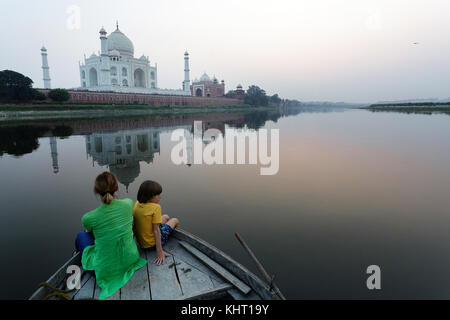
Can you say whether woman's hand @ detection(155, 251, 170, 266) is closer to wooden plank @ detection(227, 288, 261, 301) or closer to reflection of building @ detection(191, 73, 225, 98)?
wooden plank @ detection(227, 288, 261, 301)

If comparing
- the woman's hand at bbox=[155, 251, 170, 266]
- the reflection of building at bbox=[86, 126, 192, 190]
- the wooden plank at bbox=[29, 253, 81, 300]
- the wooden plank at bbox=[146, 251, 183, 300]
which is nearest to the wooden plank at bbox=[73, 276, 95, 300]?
the wooden plank at bbox=[29, 253, 81, 300]

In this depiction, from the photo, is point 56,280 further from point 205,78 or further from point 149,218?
point 205,78

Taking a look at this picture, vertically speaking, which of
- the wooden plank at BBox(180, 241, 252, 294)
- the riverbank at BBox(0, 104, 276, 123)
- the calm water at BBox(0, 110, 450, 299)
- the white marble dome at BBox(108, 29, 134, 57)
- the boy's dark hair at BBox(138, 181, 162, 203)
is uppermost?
the white marble dome at BBox(108, 29, 134, 57)

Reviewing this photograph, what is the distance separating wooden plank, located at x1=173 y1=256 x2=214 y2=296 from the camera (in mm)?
2609

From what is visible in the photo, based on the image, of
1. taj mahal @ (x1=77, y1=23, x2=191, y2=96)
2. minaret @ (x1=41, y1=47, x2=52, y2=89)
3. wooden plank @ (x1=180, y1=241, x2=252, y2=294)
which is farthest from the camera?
taj mahal @ (x1=77, y1=23, x2=191, y2=96)

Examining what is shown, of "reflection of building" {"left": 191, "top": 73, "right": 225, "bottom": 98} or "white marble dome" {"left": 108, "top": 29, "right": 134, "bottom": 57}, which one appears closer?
"white marble dome" {"left": 108, "top": 29, "right": 134, "bottom": 57}

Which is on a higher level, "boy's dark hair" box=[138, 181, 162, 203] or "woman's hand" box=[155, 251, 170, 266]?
"boy's dark hair" box=[138, 181, 162, 203]

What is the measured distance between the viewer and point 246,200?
602 cm

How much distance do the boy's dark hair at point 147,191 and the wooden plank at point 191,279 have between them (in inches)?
33.3

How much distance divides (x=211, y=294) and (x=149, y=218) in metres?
1.11

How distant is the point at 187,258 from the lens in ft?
10.3

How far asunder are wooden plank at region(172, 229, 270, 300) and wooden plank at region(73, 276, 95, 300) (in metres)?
1.16

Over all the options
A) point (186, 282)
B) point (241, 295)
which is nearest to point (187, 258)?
point (186, 282)
